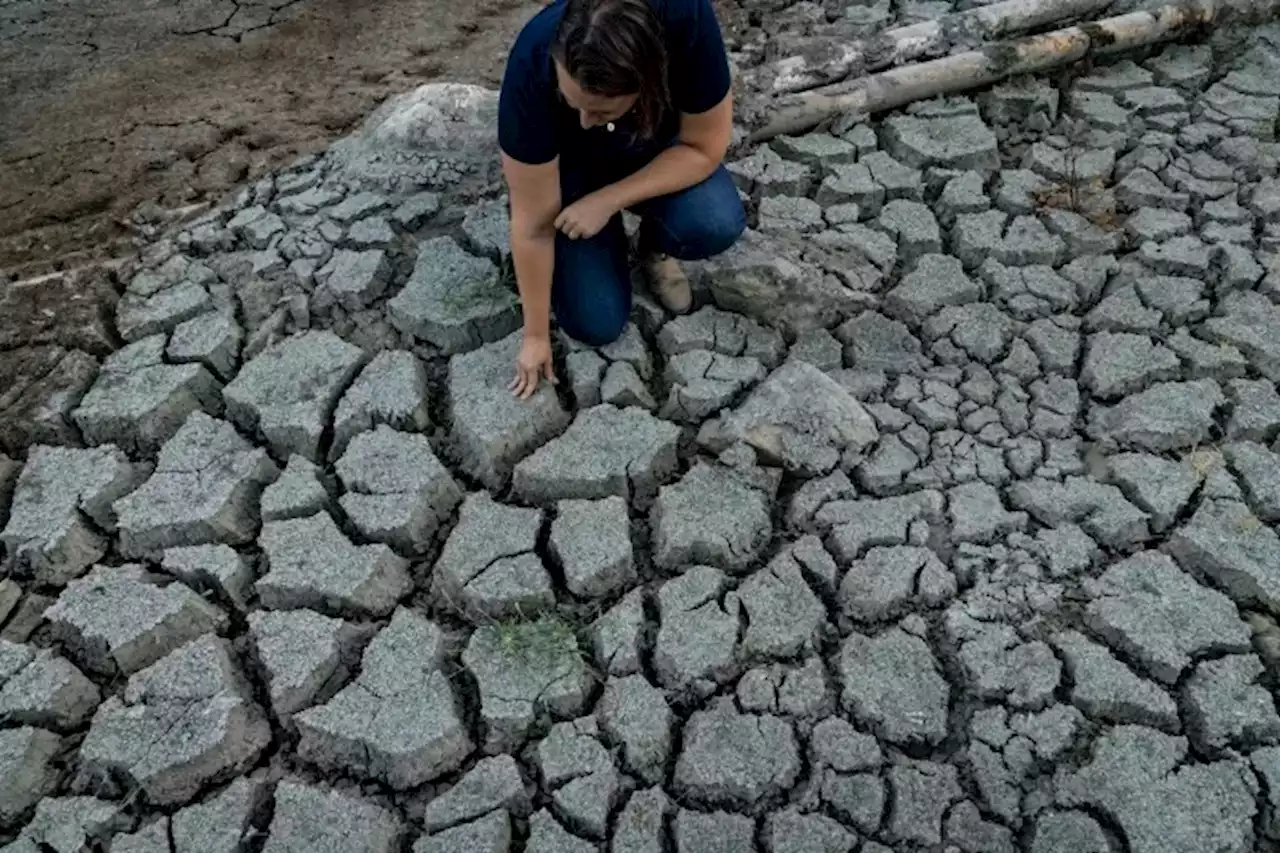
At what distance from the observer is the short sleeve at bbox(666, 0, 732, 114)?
2209 mm

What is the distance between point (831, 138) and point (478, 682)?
1919 mm

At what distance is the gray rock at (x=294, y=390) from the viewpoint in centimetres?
250

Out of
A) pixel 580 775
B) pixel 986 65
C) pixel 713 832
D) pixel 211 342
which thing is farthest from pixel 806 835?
pixel 986 65

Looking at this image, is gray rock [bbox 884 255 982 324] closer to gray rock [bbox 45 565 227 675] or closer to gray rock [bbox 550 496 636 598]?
gray rock [bbox 550 496 636 598]

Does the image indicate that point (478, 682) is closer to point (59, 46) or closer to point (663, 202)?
point (663, 202)

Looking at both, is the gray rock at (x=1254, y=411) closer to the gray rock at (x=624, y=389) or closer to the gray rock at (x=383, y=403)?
the gray rock at (x=624, y=389)

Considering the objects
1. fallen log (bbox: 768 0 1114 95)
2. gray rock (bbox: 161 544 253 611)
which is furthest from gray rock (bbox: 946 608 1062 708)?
fallen log (bbox: 768 0 1114 95)

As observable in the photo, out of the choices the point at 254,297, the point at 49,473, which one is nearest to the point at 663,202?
the point at 254,297

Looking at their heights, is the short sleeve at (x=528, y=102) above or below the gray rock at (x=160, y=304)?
above

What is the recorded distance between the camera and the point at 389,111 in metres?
3.21

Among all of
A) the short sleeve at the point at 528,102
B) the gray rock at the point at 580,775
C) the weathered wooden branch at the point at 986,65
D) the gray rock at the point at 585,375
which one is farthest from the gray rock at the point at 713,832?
the weathered wooden branch at the point at 986,65

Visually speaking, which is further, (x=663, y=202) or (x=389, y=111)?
(x=389, y=111)

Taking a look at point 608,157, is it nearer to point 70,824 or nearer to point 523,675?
point 523,675

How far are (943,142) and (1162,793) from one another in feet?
6.36
